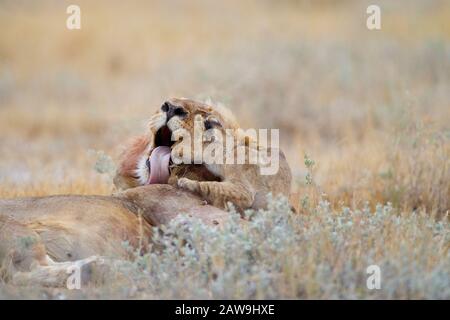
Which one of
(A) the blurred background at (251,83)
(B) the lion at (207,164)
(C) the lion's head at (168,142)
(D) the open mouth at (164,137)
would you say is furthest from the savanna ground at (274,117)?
(D) the open mouth at (164,137)

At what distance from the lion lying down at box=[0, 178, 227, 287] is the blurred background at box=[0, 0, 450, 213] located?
1.29 m

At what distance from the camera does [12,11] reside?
18.5 meters

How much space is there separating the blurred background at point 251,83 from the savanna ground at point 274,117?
37mm

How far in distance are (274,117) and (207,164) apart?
744 cm

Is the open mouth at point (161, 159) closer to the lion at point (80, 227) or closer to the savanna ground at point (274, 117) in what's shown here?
the lion at point (80, 227)

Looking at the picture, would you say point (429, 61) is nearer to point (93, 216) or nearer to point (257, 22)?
point (257, 22)

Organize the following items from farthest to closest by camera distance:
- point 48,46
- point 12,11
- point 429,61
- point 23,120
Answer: point 12,11 → point 48,46 → point 429,61 → point 23,120

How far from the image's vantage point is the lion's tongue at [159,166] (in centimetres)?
557

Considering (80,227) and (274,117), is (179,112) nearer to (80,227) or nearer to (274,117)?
(80,227)

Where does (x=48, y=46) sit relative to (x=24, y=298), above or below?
above

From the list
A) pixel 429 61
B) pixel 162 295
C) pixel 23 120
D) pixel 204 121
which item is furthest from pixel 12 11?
pixel 162 295

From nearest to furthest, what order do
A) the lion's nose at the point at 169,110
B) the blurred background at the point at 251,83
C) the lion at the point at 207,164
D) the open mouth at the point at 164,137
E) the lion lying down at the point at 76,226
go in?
the lion lying down at the point at 76,226, the lion at the point at 207,164, the lion's nose at the point at 169,110, the open mouth at the point at 164,137, the blurred background at the point at 251,83

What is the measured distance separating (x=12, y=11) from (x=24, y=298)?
1496 cm

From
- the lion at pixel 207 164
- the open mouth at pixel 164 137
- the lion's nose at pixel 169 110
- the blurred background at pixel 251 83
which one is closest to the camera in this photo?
the lion at pixel 207 164
